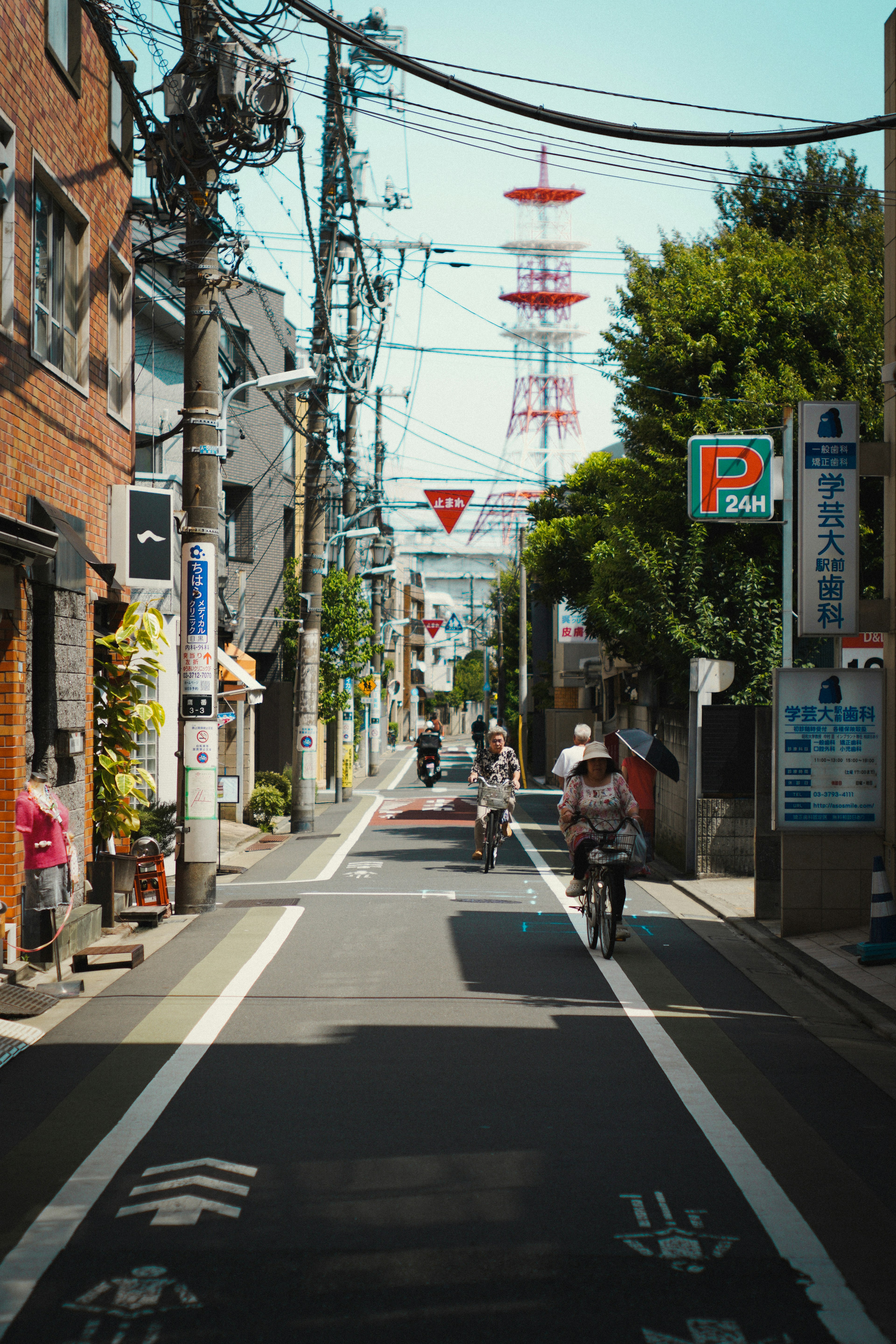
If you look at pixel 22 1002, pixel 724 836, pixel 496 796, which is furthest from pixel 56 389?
pixel 724 836

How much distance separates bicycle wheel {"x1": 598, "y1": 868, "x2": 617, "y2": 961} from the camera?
35.0 ft

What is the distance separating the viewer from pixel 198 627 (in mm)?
13578

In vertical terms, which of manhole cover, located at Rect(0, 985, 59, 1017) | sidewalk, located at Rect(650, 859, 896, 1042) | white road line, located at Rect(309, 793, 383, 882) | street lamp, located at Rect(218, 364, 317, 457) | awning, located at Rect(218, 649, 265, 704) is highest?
street lamp, located at Rect(218, 364, 317, 457)

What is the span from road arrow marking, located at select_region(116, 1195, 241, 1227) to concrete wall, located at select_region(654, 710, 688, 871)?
12591 mm

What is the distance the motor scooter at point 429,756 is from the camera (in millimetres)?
37562

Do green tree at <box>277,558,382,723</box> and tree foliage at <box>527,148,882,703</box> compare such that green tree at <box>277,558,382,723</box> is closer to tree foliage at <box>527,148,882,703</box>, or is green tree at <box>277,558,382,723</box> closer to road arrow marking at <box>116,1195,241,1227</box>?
tree foliage at <box>527,148,882,703</box>

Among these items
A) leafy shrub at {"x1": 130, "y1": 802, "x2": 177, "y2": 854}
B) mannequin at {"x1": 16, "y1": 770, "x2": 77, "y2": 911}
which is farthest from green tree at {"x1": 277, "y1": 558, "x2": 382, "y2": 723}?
mannequin at {"x1": 16, "y1": 770, "x2": 77, "y2": 911}

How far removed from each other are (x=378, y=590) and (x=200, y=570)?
1359 inches

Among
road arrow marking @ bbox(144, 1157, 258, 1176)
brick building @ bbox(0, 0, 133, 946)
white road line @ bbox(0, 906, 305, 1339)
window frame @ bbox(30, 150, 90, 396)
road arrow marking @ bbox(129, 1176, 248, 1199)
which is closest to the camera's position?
white road line @ bbox(0, 906, 305, 1339)

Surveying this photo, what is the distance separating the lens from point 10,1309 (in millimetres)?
4160

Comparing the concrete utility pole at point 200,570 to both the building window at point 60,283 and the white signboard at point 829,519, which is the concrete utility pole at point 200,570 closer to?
the building window at point 60,283

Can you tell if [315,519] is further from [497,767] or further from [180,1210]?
[180,1210]

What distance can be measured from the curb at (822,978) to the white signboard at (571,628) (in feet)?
84.9

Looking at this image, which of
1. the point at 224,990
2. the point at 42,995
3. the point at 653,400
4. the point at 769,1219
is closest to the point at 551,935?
the point at 224,990
